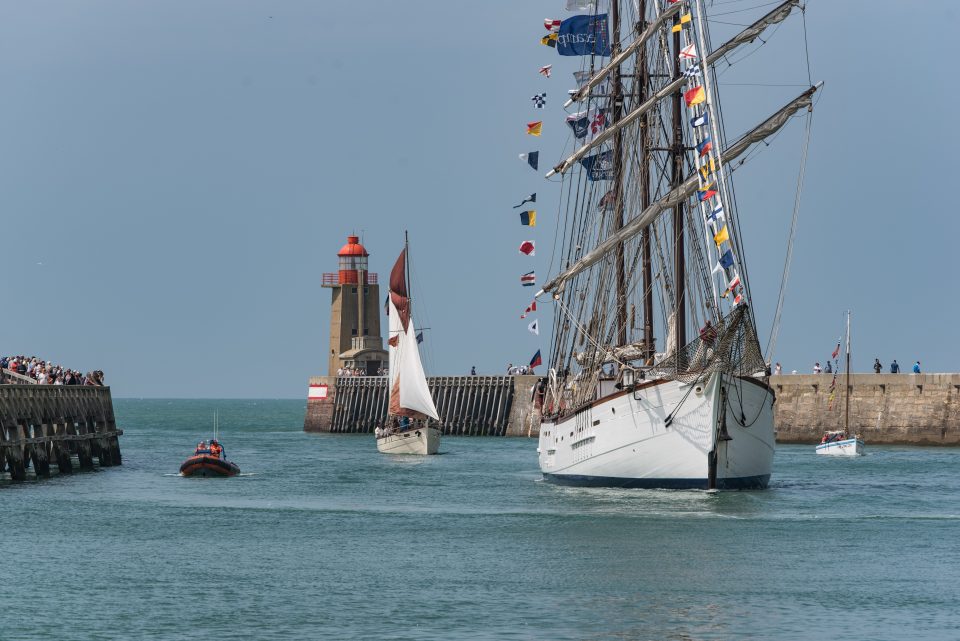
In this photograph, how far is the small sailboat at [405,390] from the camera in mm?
87125

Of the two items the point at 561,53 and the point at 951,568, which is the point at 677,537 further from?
the point at 561,53

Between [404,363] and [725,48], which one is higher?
[725,48]

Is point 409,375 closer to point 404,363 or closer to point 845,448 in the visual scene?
point 404,363

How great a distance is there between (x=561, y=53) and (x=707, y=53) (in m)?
14.2

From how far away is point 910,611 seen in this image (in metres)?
30.2

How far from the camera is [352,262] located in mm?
134375

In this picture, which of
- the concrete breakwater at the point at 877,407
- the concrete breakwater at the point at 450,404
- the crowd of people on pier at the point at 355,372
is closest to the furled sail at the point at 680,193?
the concrete breakwater at the point at 877,407

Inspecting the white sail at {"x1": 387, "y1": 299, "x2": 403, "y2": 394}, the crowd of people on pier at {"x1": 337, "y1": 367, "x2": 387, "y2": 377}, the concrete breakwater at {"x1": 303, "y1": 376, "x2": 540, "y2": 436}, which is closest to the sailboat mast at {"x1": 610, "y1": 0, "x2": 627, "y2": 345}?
the white sail at {"x1": 387, "y1": 299, "x2": 403, "y2": 394}

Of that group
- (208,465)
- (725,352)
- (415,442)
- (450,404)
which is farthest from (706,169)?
(450,404)

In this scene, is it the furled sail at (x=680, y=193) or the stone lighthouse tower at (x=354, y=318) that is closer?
the furled sail at (x=680, y=193)

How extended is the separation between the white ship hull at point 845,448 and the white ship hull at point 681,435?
1025 inches

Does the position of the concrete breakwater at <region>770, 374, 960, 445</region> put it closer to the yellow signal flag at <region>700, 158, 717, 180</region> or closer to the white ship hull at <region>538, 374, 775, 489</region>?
the white ship hull at <region>538, 374, 775, 489</region>

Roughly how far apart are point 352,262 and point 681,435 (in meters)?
87.8

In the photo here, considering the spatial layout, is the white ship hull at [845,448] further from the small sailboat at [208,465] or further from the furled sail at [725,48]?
the small sailboat at [208,465]
